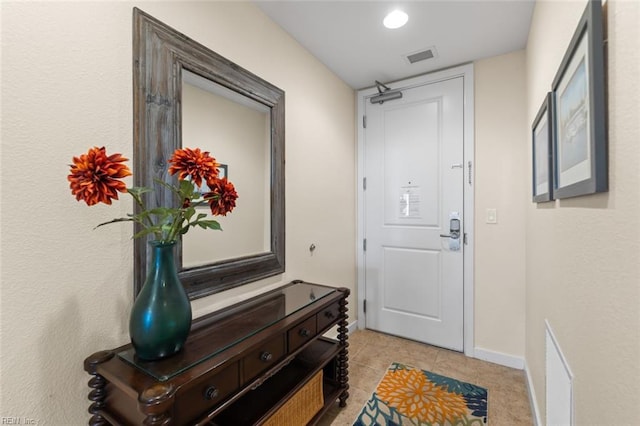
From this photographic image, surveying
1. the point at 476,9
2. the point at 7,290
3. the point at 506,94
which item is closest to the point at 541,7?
the point at 476,9

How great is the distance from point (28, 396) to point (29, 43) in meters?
1.12

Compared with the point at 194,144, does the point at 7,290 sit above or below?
below

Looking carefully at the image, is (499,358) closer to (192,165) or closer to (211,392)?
(211,392)

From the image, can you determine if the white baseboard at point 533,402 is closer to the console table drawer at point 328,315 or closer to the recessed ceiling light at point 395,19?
the console table drawer at point 328,315

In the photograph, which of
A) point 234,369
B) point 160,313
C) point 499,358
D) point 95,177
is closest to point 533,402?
point 499,358

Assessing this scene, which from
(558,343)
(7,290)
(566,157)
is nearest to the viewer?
(7,290)

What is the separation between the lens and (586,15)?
2.53ft

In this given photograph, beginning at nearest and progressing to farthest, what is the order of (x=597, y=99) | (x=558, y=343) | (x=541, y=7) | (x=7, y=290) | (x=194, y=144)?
1. (x=597, y=99)
2. (x=7, y=290)
3. (x=558, y=343)
4. (x=194, y=144)
5. (x=541, y=7)

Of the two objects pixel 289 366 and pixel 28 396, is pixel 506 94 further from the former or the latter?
pixel 28 396

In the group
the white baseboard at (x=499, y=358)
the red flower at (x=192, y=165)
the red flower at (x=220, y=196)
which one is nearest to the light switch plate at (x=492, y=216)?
the white baseboard at (x=499, y=358)

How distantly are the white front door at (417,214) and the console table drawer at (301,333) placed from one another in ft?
4.72

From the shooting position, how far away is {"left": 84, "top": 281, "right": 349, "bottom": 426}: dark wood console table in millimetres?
916

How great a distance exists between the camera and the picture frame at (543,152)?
1.24 m

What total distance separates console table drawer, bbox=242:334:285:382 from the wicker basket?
0.82ft
